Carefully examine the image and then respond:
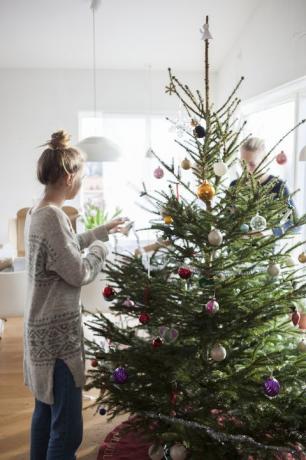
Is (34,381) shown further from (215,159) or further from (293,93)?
(293,93)

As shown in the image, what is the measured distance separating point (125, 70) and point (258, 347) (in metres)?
4.29

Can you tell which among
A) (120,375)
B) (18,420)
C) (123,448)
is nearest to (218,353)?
(120,375)

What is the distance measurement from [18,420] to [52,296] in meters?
1.24

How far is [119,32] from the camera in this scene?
4.09 m

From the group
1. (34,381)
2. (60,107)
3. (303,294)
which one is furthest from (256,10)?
(34,381)

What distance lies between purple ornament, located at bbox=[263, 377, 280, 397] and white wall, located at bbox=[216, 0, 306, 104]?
2315 mm

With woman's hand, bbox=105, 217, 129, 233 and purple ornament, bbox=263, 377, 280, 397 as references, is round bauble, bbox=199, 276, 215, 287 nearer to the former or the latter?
purple ornament, bbox=263, 377, 280, 397

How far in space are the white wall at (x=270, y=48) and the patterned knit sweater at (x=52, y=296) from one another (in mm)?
2277

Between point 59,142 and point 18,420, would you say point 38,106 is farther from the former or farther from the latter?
point 59,142

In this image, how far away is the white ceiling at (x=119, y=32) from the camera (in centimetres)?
364

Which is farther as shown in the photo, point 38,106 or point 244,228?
point 38,106

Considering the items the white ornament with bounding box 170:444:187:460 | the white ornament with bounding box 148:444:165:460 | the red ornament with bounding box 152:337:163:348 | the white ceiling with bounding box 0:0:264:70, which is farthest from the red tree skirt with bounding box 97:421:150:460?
the white ceiling with bounding box 0:0:264:70

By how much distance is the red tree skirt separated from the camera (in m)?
1.93

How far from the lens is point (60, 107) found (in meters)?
5.05
